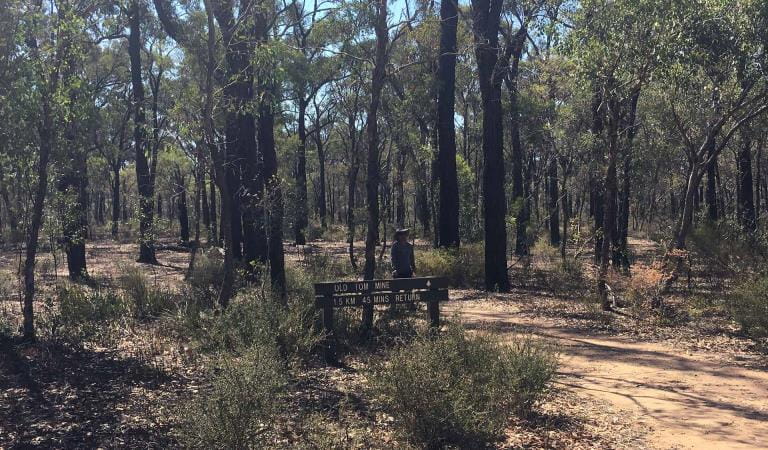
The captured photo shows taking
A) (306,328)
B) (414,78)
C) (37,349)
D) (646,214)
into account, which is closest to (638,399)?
(306,328)

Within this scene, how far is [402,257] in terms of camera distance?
8.58m

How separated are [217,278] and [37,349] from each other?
5.88 m

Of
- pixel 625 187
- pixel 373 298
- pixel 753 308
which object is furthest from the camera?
pixel 625 187

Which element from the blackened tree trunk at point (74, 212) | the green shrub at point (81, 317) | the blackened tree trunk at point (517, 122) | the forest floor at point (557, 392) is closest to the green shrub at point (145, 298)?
the green shrub at point (81, 317)

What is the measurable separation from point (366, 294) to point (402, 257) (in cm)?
163

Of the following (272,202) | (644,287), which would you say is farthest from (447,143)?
(644,287)

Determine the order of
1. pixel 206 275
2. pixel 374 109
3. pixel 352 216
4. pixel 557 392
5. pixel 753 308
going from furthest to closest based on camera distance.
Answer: pixel 352 216 → pixel 206 275 → pixel 374 109 → pixel 753 308 → pixel 557 392

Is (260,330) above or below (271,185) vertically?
below

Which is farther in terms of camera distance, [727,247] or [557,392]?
[727,247]

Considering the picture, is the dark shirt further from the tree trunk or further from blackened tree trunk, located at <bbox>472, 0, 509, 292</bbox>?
blackened tree trunk, located at <bbox>472, 0, 509, 292</bbox>

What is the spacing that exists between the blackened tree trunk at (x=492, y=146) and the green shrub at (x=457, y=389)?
9.16 m

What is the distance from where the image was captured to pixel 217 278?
44.1 feet

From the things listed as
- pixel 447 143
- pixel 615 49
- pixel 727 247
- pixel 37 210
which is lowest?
pixel 727 247

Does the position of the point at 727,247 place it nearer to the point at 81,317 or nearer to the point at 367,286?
the point at 367,286
